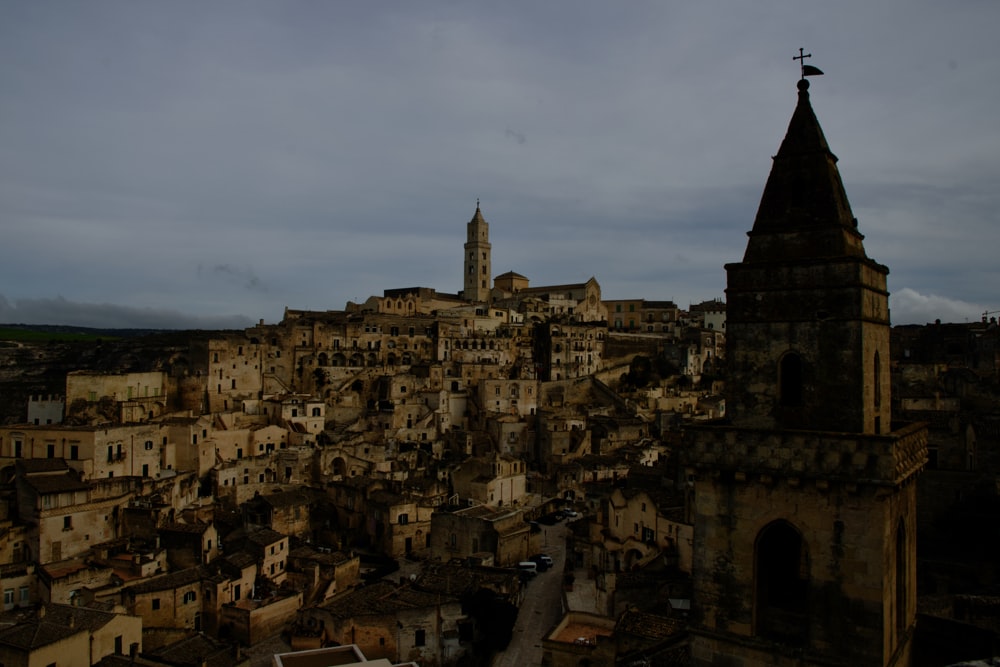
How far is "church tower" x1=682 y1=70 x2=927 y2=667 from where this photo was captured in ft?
32.6

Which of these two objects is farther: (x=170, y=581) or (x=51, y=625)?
(x=170, y=581)

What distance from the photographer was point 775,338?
1091 cm

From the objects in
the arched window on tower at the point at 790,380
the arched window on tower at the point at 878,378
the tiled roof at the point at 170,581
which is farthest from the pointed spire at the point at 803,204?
the tiled roof at the point at 170,581

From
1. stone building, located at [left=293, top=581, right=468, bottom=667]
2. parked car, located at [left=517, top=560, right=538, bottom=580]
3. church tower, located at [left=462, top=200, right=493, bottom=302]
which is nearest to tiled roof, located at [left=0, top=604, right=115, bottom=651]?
stone building, located at [left=293, top=581, right=468, bottom=667]

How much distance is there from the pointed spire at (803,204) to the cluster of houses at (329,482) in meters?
18.9

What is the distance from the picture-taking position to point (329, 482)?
43.6 meters

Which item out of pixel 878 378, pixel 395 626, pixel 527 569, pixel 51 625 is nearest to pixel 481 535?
pixel 527 569

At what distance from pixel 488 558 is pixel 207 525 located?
12700 mm

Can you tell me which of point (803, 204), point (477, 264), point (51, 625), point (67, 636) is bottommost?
point (67, 636)

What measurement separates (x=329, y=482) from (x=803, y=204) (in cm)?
3713

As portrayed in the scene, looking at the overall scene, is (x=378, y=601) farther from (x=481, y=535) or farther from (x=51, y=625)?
(x=51, y=625)

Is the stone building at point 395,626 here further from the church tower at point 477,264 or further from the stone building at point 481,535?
the church tower at point 477,264

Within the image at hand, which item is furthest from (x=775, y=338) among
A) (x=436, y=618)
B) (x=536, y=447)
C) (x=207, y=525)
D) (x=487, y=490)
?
(x=536, y=447)

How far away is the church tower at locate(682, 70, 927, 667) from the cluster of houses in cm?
1761
